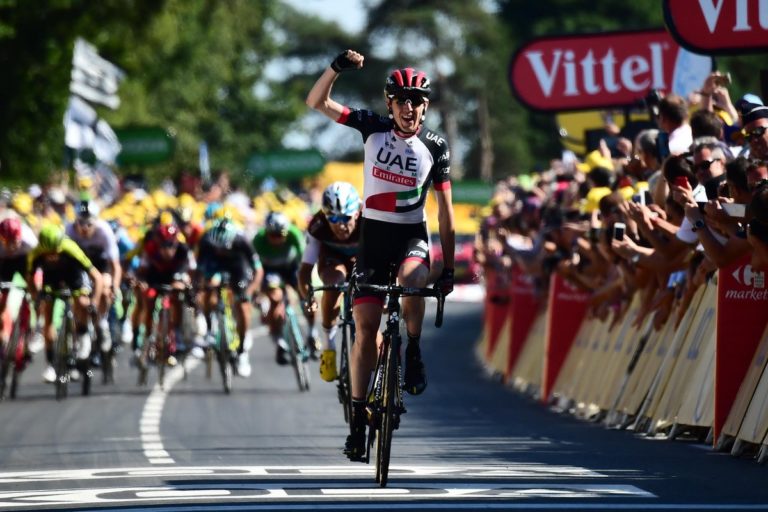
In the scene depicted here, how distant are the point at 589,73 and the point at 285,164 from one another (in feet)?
88.7

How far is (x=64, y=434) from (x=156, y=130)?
20006mm

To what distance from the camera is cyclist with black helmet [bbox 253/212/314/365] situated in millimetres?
22938

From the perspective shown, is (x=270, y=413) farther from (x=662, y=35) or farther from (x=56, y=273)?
(x=662, y=35)

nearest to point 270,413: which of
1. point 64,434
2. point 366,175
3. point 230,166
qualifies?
point 64,434

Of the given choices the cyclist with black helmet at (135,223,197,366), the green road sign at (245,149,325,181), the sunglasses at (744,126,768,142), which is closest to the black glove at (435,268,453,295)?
the sunglasses at (744,126,768,142)

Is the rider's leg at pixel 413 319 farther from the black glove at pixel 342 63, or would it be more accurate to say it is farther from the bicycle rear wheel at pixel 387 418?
the black glove at pixel 342 63

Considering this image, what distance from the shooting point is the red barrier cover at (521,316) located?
23139mm

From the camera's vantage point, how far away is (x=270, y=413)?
19.0 meters

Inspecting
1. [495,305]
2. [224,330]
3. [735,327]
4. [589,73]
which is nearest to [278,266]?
[224,330]

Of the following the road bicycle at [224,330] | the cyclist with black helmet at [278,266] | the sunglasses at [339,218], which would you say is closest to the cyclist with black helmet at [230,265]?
the road bicycle at [224,330]

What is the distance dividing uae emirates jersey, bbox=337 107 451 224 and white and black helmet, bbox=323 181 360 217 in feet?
7.78

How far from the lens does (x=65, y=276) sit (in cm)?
2141

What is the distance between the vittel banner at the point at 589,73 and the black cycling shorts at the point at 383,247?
10.9m

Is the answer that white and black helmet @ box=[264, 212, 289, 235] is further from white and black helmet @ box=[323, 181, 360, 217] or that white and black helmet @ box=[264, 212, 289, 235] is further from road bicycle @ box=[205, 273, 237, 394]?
white and black helmet @ box=[323, 181, 360, 217]
